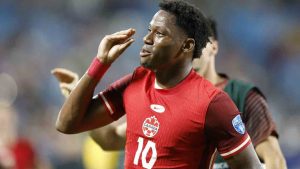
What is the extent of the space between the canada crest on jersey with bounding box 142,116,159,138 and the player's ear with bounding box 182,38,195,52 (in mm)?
347

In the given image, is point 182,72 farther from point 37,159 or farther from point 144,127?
point 37,159

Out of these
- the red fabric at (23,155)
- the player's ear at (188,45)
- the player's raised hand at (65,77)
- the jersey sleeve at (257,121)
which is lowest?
the red fabric at (23,155)

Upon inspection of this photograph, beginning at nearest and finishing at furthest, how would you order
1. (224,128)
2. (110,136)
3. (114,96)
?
(224,128) → (114,96) → (110,136)

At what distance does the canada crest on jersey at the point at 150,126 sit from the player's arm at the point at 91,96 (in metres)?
0.30

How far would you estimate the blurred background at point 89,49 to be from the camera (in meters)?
8.95

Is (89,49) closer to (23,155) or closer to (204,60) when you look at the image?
(23,155)

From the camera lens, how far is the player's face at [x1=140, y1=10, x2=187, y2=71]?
10.6 feet

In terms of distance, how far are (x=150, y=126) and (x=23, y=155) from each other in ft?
14.9

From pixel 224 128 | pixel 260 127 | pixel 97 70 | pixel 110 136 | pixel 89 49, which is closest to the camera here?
pixel 224 128

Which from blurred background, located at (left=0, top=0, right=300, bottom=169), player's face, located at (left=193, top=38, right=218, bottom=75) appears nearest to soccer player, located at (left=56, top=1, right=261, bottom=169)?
player's face, located at (left=193, top=38, right=218, bottom=75)

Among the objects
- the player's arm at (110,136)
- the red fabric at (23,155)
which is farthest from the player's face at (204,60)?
the red fabric at (23,155)

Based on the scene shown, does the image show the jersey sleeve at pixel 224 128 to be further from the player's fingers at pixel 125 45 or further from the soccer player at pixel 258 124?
the soccer player at pixel 258 124

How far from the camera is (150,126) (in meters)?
3.29

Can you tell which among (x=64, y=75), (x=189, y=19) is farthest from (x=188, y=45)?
(x=64, y=75)
